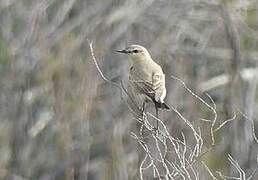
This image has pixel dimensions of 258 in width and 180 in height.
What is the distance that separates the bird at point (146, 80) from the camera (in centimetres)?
632

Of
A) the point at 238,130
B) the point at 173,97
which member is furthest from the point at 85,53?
the point at 238,130

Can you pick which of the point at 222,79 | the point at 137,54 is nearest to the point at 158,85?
→ the point at 137,54

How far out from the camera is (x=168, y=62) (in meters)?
9.64

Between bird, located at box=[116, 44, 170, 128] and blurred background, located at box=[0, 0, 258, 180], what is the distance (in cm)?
218

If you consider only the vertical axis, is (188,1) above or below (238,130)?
above

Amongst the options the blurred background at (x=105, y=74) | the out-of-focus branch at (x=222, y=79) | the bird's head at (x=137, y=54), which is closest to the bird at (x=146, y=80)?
the bird's head at (x=137, y=54)

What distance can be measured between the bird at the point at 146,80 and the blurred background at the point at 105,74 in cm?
218

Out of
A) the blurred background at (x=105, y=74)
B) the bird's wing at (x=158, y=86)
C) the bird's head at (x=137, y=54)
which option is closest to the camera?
the bird's wing at (x=158, y=86)

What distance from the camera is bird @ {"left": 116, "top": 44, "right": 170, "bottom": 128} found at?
6.32 meters

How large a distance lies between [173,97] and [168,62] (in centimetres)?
33

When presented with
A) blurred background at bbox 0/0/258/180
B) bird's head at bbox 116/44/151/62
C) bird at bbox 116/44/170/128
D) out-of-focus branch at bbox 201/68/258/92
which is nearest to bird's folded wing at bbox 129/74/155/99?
bird at bbox 116/44/170/128

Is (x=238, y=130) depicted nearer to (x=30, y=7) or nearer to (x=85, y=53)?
(x=85, y=53)

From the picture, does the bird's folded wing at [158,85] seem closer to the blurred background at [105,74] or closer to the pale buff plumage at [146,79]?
the pale buff plumage at [146,79]

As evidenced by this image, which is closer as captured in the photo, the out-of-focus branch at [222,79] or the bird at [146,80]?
the bird at [146,80]
